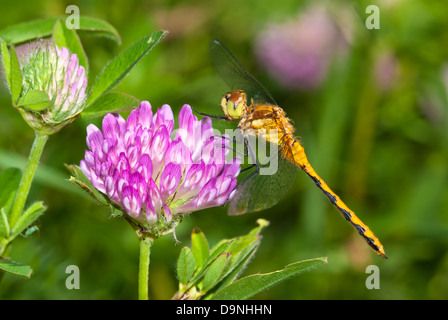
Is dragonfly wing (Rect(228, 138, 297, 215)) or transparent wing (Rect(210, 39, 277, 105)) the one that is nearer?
dragonfly wing (Rect(228, 138, 297, 215))

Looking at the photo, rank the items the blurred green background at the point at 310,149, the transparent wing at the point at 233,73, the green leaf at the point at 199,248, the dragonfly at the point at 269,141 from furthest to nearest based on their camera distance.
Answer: the blurred green background at the point at 310,149 → the transparent wing at the point at 233,73 → the dragonfly at the point at 269,141 → the green leaf at the point at 199,248

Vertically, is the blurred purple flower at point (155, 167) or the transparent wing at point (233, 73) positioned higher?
the transparent wing at point (233, 73)

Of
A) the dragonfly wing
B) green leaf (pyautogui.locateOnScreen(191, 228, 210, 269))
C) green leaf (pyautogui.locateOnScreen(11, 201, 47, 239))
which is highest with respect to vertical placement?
the dragonfly wing

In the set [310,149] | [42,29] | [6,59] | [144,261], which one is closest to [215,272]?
[144,261]

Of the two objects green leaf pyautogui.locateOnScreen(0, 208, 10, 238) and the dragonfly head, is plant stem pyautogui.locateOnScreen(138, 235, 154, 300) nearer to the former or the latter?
green leaf pyautogui.locateOnScreen(0, 208, 10, 238)

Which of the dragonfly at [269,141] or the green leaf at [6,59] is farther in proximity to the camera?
the dragonfly at [269,141]

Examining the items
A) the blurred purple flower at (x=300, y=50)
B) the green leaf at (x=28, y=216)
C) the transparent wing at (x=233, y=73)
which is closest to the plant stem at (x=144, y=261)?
the green leaf at (x=28, y=216)

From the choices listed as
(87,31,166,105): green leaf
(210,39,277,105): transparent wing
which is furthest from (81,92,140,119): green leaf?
(210,39,277,105): transparent wing

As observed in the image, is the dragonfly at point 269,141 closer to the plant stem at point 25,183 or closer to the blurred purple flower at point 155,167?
the blurred purple flower at point 155,167

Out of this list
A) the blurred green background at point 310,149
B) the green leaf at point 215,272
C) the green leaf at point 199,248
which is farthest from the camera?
the blurred green background at point 310,149
